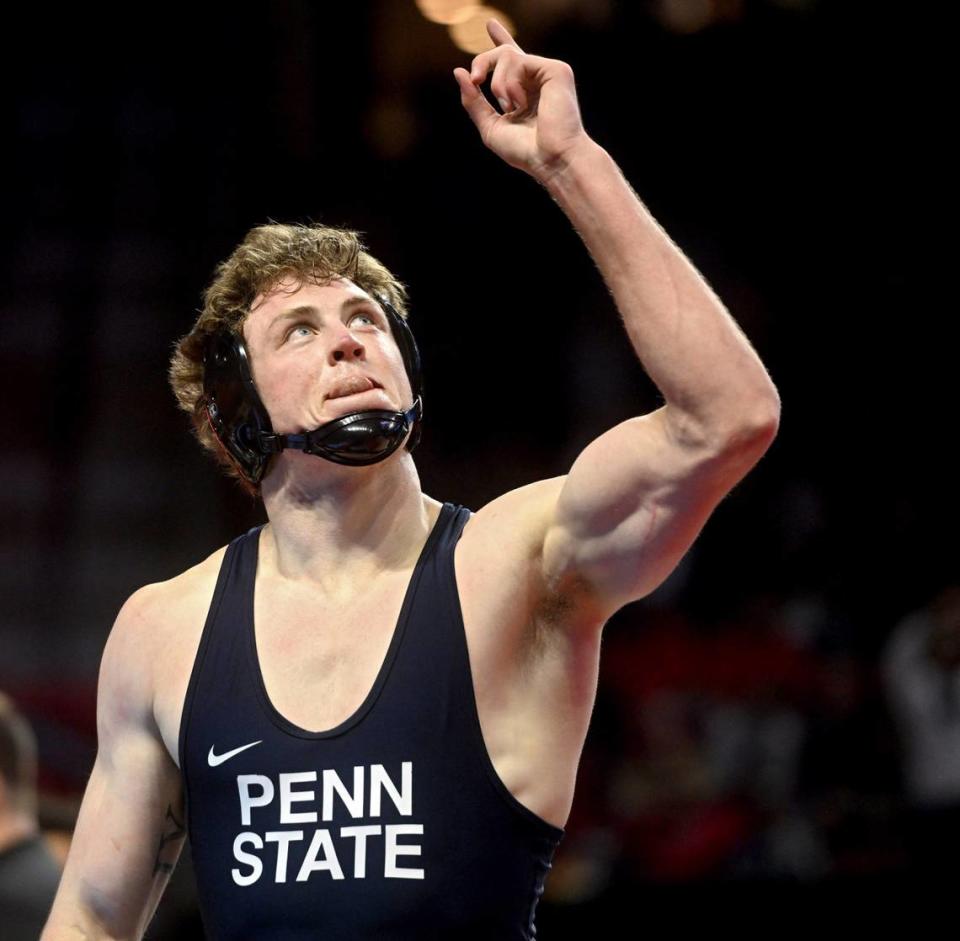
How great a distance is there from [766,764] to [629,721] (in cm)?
69

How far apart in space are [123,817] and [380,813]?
589mm

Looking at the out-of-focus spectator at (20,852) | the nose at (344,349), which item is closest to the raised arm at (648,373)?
the nose at (344,349)

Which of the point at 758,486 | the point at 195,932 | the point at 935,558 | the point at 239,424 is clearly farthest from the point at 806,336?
the point at 239,424

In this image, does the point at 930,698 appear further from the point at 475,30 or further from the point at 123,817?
the point at 475,30

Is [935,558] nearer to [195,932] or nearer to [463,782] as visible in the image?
[195,932]

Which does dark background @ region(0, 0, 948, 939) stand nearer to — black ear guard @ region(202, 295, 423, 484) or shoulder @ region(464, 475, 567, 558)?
black ear guard @ region(202, 295, 423, 484)

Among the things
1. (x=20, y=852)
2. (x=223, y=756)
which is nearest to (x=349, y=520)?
(x=223, y=756)

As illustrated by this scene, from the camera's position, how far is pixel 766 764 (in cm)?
679

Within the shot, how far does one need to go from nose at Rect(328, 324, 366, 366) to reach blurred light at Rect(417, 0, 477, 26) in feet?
20.7

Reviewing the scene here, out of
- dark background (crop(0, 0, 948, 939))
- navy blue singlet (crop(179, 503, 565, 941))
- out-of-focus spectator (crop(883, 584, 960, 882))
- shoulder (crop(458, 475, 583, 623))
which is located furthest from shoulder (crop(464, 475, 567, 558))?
dark background (crop(0, 0, 948, 939))

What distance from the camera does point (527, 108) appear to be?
2.57m

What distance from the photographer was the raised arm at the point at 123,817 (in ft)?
9.54

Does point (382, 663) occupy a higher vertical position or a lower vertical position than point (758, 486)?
lower

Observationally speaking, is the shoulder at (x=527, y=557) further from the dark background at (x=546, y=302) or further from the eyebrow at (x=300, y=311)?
the dark background at (x=546, y=302)
